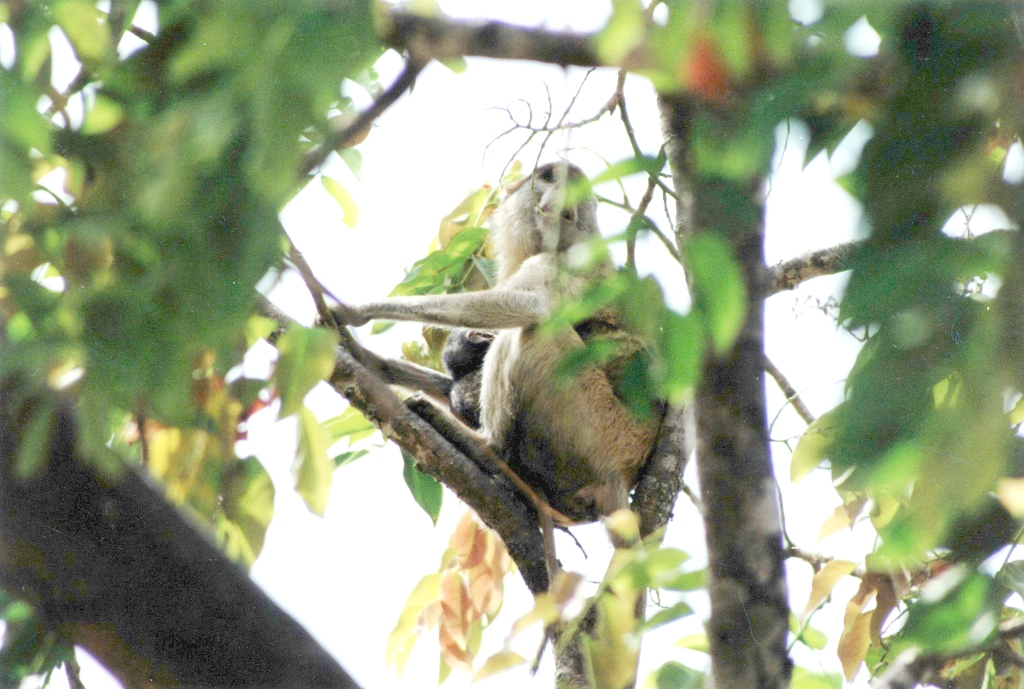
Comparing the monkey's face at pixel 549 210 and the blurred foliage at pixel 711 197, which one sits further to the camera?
the monkey's face at pixel 549 210

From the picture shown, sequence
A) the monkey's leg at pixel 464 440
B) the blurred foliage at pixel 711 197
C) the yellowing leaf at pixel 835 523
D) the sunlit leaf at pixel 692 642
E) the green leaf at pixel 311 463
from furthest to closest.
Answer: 1. the monkey's leg at pixel 464 440
2. the yellowing leaf at pixel 835 523
3. the sunlit leaf at pixel 692 642
4. the green leaf at pixel 311 463
5. the blurred foliage at pixel 711 197

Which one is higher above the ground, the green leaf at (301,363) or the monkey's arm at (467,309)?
the monkey's arm at (467,309)

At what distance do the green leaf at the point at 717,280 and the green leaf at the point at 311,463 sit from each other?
76 centimetres

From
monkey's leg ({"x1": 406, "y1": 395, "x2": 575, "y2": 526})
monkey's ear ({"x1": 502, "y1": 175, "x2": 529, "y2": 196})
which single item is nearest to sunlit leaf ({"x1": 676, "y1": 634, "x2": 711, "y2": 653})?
monkey's leg ({"x1": 406, "y1": 395, "x2": 575, "y2": 526})

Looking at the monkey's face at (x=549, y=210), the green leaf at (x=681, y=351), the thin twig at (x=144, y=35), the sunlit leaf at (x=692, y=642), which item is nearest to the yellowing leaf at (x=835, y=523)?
the sunlit leaf at (x=692, y=642)

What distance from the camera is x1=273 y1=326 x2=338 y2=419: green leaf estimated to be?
3.50 feet

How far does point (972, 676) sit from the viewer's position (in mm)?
2262

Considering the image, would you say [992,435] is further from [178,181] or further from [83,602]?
[83,602]

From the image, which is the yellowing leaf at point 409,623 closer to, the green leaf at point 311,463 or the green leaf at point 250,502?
the green leaf at point 250,502

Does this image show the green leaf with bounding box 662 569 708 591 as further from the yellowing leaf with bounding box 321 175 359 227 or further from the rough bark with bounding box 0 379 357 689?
the yellowing leaf with bounding box 321 175 359 227

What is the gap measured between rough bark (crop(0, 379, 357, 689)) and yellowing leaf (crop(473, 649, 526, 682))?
0.78ft

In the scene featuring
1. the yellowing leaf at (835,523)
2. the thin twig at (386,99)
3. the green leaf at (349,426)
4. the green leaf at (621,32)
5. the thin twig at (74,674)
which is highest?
the green leaf at (349,426)

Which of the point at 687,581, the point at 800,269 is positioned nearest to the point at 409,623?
the point at 800,269

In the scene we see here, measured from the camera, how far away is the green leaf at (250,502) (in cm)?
157
